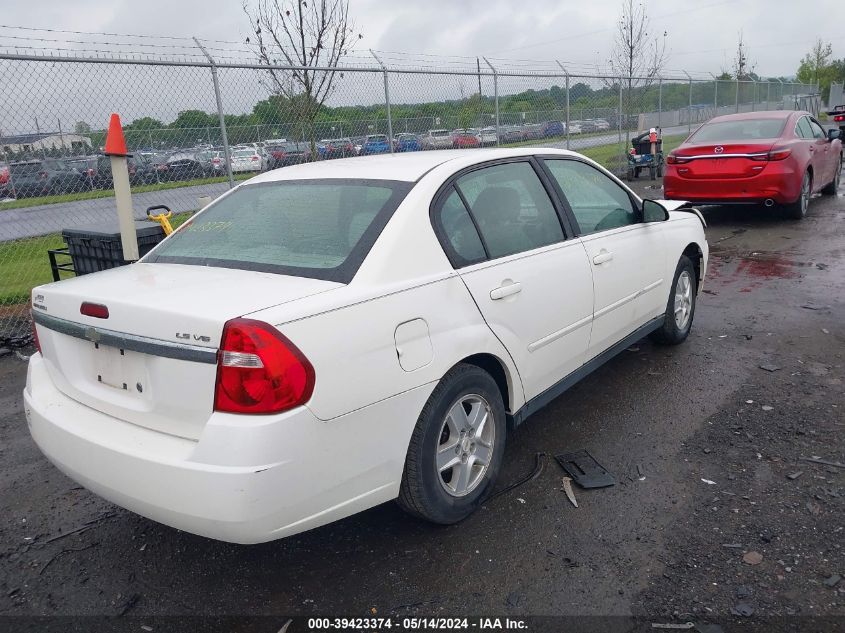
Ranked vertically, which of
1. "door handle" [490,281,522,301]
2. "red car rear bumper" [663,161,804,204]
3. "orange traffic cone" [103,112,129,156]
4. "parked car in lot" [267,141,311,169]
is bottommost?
"red car rear bumper" [663,161,804,204]

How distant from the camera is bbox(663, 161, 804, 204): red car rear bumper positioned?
30.9 feet

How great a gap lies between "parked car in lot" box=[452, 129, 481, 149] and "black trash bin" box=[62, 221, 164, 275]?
6659 mm

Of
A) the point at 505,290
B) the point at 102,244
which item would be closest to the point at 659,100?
the point at 102,244

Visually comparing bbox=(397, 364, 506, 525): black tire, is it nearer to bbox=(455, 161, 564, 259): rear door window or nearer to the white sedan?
the white sedan

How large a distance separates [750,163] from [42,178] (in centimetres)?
855

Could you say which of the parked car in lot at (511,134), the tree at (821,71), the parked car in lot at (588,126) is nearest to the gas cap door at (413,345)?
the parked car in lot at (511,134)

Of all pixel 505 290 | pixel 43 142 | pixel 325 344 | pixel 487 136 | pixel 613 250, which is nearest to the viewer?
pixel 325 344

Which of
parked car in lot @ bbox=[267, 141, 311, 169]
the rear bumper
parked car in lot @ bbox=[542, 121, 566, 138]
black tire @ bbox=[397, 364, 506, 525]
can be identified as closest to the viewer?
the rear bumper

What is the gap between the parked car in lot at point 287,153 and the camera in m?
8.44

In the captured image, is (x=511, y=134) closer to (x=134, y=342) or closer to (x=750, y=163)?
(x=750, y=163)

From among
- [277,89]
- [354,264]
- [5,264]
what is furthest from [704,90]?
[354,264]

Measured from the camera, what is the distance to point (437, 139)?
10.8 metres

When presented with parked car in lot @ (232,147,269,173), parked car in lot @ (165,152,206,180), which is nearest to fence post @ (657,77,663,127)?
parked car in lot @ (232,147,269,173)

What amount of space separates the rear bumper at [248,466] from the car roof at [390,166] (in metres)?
1.12
